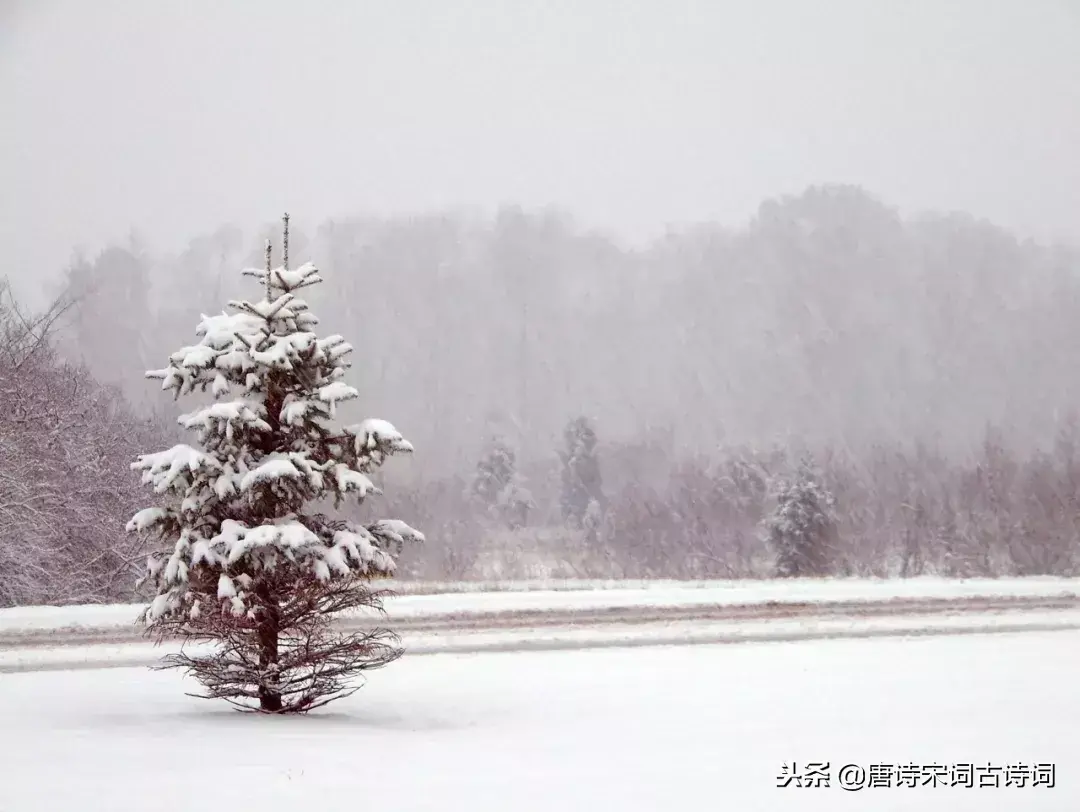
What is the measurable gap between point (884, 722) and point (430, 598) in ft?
58.9

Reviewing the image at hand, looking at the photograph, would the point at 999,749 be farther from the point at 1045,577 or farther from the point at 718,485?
the point at 718,485

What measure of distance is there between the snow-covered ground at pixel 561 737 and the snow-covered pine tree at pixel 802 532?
22.1 metres

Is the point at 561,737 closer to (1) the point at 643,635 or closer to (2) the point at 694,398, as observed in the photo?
(1) the point at 643,635

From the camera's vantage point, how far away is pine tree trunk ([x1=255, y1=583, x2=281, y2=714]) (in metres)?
11.6

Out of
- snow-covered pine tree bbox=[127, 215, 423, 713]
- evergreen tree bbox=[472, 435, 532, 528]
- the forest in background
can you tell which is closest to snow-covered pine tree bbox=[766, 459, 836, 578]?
the forest in background

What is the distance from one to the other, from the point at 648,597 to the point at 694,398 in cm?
7515

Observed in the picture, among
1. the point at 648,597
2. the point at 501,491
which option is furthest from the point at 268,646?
the point at 501,491

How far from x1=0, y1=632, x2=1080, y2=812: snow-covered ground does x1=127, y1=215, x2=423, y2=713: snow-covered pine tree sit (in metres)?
0.78

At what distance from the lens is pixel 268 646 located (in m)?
11.8

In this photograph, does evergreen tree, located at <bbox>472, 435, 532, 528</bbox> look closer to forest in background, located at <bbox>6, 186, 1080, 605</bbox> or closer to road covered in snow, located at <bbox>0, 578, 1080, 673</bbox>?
forest in background, located at <bbox>6, 186, 1080, 605</bbox>

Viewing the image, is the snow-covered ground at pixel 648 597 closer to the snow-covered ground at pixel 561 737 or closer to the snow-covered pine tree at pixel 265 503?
the snow-covered ground at pixel 561 737

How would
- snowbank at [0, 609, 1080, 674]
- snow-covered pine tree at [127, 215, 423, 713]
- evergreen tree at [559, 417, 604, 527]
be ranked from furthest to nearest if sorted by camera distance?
evergreen tree at [559, 417, 604, 527], snowbank at [0, 609, 1080, 674], snow-covered pine tree at [127, 215, 423, 713]

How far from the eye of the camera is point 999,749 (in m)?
10.7

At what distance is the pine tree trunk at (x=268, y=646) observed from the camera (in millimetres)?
11562
